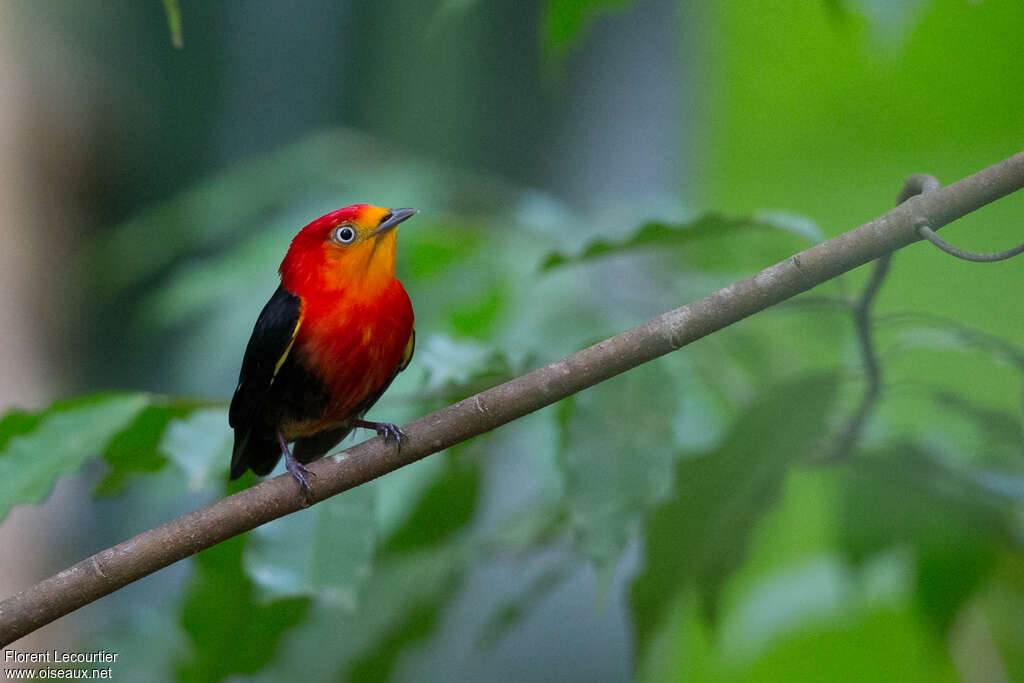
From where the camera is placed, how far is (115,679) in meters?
2.48

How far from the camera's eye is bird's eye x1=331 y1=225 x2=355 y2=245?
1812mm

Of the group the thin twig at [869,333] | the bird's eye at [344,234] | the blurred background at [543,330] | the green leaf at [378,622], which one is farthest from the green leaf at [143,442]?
the thin twig at [869,333]

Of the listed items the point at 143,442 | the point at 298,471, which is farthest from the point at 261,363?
the point at 298,471

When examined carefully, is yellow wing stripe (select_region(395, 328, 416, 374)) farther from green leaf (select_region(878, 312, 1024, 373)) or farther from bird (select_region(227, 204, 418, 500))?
green leaf (select_region(878, 312, 1024, 373))

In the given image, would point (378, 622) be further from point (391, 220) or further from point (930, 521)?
point (930, 521)

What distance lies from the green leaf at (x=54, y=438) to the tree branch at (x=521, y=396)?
0.91ft

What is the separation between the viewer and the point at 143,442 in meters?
1.80

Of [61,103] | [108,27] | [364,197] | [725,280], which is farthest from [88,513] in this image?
[725,280]

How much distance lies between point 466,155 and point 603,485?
378 centimetres

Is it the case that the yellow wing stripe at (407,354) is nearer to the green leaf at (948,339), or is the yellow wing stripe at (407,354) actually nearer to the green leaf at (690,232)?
the green leaf at (690,232)

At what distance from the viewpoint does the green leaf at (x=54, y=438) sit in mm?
1610

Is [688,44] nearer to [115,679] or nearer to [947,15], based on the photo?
[947,15]

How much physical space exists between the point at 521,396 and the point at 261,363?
0.70 metres

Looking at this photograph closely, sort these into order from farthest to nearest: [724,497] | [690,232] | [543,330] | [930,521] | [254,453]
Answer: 1. [543,330]
2. [254,453]
3. [930,521]
4. [724,497]
5. [690,232]
